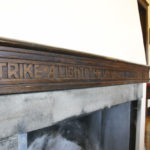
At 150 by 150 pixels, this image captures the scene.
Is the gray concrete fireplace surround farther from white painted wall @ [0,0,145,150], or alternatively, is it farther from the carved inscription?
white painted wall @ [0,0,145,150]

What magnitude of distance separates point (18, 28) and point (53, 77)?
24cm

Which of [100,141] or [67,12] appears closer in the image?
[67,12]

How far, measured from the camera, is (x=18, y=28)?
0.45 meters

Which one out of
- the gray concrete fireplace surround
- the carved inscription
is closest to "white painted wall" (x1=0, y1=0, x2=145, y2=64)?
the carved inscription

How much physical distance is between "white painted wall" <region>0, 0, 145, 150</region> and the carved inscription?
0.34ft

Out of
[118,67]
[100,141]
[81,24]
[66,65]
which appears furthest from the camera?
[100,141]

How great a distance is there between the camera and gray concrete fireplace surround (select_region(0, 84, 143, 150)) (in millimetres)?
426

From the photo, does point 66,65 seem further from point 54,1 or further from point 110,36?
point 110,36

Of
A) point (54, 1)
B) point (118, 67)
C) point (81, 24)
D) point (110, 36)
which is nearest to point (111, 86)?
point (118, 67)

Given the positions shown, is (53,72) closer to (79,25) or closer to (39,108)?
(39,108)

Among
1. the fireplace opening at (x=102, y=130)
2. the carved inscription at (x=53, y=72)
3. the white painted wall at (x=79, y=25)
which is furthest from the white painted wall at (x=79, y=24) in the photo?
the fireplace opening at (x=102, y=130)

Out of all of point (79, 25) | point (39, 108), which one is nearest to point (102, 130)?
point (39, 108)

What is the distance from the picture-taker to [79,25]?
67 centimetres

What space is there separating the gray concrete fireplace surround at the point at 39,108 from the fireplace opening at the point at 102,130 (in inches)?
11.2
